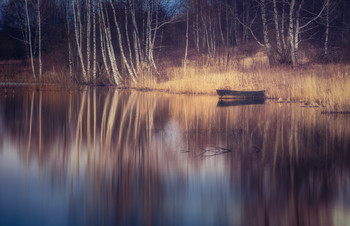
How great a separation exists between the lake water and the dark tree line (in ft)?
47.2

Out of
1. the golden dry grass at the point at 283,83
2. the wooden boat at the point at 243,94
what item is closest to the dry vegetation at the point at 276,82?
the golden dry grass at the point at 283,83

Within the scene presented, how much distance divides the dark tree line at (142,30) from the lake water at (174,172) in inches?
567

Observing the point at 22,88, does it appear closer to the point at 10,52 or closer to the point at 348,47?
the point at 348,47

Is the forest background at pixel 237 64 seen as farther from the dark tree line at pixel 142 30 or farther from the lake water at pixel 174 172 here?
the lake water at pixel 174 172

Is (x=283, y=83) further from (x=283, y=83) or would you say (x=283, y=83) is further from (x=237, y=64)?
(x=237, y=64)

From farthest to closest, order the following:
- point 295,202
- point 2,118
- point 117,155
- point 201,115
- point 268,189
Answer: point 201,115, point 2,118, point 117,155, point 268,189, point 295,202

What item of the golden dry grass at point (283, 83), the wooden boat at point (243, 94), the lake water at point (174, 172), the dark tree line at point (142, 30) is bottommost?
the lake water at point (174, 172)

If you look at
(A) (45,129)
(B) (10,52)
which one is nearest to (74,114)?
(A) (45,129)

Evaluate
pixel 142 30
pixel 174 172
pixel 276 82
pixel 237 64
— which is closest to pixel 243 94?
pixel 276 82

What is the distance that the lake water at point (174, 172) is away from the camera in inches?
165

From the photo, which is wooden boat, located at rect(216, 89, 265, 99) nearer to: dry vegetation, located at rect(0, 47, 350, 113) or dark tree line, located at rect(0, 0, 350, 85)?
dry vegetation, located at rect(0, 47, 350, 113)

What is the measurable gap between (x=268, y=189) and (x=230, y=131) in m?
4.60

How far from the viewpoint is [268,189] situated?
16.5 feet

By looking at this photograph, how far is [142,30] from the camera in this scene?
4119 centimetres
